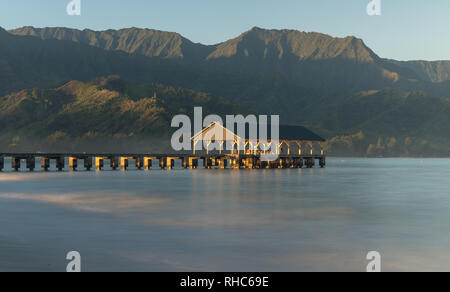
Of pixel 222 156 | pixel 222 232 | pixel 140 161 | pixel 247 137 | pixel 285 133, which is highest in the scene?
pixel 285 133

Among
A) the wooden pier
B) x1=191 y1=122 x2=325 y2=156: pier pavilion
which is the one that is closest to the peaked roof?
x1=191 y1=122 x2=325 y2=156: pier pavilion

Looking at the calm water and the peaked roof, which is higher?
the peaked roof

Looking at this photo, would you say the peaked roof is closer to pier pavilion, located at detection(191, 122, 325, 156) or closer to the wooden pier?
pier pavilion, located at detection(191, 122, 325, 156)

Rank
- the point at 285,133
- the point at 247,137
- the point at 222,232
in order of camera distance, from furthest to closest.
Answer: the point at 285,133, the point at 247,137, the point at 222,232

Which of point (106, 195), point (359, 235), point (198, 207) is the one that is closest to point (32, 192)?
point (106, 195)

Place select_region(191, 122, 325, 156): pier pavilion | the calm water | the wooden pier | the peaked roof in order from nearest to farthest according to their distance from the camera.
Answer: the calm water < select_region(191, 122, 325, 156): pier pavilion < the peaked roof < the wooden pier

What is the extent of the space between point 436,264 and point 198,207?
68.7 feet

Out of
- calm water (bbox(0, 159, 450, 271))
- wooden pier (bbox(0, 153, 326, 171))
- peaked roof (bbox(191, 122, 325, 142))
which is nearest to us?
calm water (bbox(0, 159, 450, 271))

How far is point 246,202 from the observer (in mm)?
41906

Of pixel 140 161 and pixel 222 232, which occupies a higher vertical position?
pixel 222 232

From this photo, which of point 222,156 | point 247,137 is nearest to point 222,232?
point 247,137

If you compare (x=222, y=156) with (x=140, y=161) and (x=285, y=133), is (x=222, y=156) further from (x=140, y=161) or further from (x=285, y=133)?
(x=140, y=161)

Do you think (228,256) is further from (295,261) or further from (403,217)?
(403,217)

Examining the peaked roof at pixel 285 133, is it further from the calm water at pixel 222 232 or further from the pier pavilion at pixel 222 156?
the calm water at pixel 222 232
